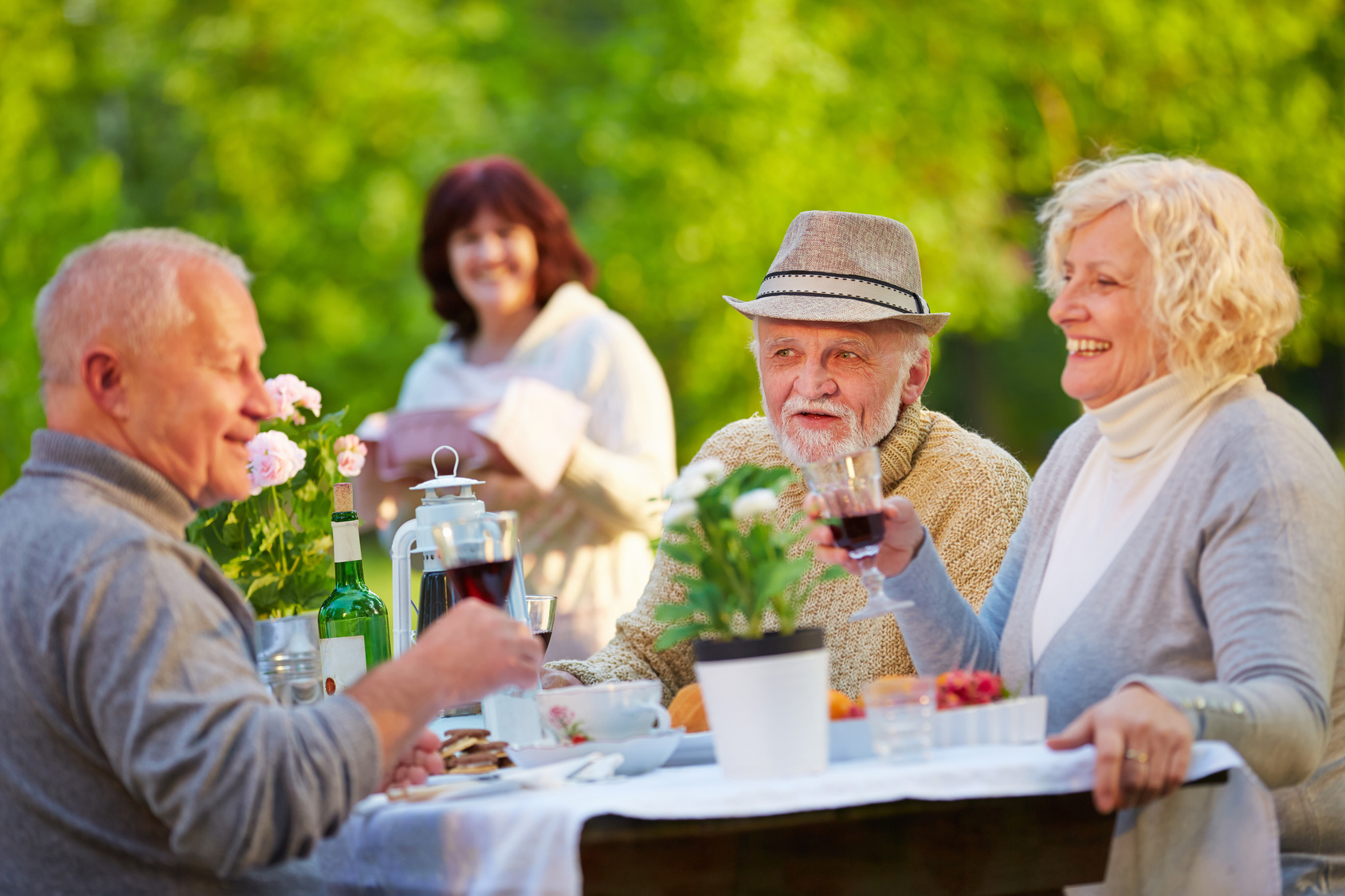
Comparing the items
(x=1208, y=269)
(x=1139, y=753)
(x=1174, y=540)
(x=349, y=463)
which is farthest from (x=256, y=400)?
(x=1208, y=269)

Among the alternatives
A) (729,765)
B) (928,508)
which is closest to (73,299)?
(729,765)

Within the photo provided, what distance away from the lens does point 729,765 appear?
184 centimetres

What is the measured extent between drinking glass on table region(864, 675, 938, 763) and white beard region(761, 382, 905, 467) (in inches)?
53.2

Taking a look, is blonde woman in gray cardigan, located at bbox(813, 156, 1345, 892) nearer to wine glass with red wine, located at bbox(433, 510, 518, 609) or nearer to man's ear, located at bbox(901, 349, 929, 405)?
wine glass with red wine, located at bbox(433, 510, 518, 609)

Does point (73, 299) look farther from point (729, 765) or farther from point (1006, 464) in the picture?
point (1006, 464)

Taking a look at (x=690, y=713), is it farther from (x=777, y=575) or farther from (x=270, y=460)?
(x=270, y=460)

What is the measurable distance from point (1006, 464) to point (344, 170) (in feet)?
34.8

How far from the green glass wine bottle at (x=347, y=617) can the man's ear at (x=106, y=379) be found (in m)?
0.96

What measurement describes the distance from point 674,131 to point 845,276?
837 centimetres

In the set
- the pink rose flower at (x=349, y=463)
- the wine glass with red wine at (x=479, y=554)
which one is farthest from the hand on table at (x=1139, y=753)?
the pink rose flower at (x=349, y=463)

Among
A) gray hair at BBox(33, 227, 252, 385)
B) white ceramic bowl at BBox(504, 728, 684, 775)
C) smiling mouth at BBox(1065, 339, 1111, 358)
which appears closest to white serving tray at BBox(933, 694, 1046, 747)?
white ceramic bowl at BBox(504, 728, 684, 775)

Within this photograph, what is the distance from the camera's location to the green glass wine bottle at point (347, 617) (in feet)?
9.12

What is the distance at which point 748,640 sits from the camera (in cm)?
182

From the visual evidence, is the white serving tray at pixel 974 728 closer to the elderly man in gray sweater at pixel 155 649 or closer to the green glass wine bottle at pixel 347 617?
the elderly man in gray sweater at pixel 155 649
